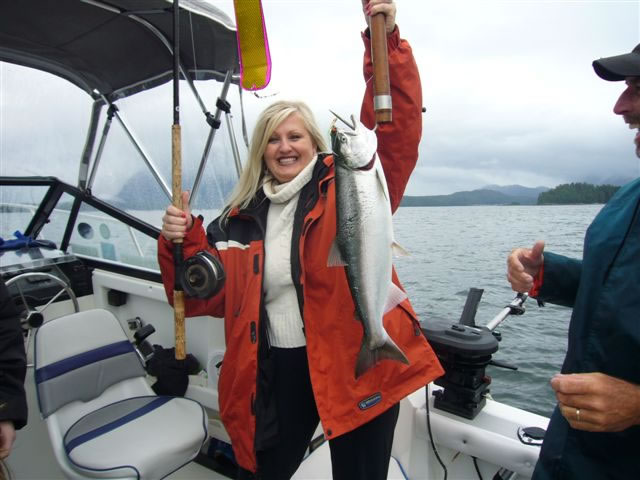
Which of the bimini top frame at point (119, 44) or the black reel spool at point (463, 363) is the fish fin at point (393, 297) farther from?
the bimini top frame at point (119, 44)

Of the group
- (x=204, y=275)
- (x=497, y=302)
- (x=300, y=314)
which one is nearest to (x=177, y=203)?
(x=204, y=275)

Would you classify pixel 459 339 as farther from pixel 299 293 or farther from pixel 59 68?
pixel 59 68

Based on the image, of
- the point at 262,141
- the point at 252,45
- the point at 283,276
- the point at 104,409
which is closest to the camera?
→ the point at 283,276

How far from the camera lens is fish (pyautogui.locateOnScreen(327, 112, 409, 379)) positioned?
154 centimetres

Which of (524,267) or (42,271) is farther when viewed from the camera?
(42,271)

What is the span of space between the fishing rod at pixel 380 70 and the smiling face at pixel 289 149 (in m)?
0.64

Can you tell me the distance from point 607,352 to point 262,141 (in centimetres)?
174

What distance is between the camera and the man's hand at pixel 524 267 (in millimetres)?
1813

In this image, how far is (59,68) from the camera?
4582mm

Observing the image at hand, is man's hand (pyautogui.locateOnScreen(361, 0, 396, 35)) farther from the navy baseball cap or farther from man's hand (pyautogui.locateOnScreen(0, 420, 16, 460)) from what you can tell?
man's hand (pyautogui.locateOnScreen(0, 420, 16, 460))

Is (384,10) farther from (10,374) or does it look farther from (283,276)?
(10,374)

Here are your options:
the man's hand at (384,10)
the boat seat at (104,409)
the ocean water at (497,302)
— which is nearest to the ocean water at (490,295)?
the ocean water at (497,302)

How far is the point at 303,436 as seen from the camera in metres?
2.03

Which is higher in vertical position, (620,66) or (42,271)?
(620,66)
